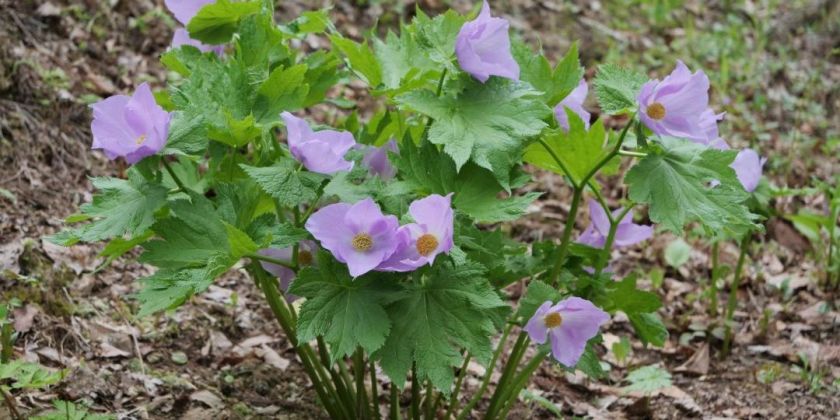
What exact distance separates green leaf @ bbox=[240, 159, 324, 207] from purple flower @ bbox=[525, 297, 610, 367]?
1.71 ft

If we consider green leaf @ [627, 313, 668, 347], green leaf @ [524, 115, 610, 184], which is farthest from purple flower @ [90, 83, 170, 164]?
green leaf @ [627, 313, 668, 347]

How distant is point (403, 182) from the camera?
179cm

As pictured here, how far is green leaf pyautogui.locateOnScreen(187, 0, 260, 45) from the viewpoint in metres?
1.90

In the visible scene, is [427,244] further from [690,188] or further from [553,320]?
[690,188]

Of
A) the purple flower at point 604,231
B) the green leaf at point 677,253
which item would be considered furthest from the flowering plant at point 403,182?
the green leaf at point 677,253

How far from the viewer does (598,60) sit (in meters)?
5.12

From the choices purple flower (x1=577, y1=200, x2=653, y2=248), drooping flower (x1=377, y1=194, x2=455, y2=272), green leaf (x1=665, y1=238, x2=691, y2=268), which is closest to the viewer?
drooping flower (x1=377, y1=194, x2=455, y2=272)

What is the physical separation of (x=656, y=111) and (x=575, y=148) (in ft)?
0.73

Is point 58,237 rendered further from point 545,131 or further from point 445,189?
point 545,131

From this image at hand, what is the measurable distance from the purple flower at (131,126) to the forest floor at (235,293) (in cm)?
38

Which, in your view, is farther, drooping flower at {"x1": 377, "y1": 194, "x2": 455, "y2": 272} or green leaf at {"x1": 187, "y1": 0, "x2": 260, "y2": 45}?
green leaf at {"x1": 187, "y1": 0, "x2": 260, "y2": 45}

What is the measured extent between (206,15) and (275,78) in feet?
0.79

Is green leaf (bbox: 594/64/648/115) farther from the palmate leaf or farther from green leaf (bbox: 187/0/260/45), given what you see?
green leaf (bbox: 187/0/260/45)

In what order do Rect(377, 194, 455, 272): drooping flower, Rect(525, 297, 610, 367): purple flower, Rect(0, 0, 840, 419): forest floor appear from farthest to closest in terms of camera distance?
Rect(0, 0, 840, 419): forest floor < Rect(525, 297, 610, 367): purple flower < Rect(377, 194, 455, 272): drooping flower
